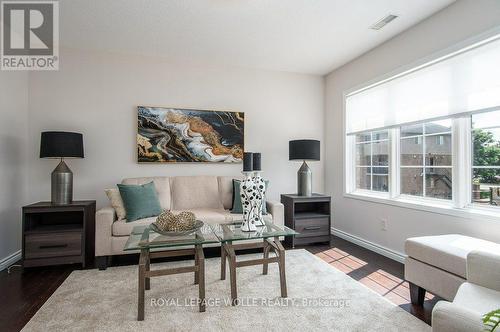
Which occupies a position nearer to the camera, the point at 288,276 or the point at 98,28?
the point at 288,276

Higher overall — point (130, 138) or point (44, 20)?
point (44, 20)

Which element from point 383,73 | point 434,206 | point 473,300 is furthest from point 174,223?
point 383,73

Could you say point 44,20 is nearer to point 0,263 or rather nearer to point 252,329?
point 0,263

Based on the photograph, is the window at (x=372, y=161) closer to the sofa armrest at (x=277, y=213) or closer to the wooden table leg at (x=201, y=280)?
the sofa armrest at (x=277, y=213)

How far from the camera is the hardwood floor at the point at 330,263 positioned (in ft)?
6.34

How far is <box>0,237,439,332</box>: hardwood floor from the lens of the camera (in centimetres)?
193

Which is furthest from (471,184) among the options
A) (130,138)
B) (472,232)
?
(130,138)

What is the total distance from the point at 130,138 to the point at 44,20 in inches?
58.4

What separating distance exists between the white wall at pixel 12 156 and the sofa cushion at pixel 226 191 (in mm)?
2344

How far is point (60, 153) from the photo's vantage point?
2.81 m

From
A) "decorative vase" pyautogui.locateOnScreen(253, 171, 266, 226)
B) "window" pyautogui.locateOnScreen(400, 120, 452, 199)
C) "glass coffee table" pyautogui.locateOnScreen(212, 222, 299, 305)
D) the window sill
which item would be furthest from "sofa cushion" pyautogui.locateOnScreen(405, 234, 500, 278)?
"decorative vase" pyautogui.locateOnScreen(253, 171, 266, 226)

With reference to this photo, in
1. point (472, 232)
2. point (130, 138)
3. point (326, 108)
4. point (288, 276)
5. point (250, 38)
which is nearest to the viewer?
point (472, 232)

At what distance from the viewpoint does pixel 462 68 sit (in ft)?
7.76

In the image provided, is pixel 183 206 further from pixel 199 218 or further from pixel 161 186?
pixel 199 218
